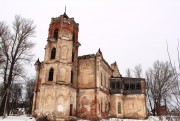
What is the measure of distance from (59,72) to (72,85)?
2.63m

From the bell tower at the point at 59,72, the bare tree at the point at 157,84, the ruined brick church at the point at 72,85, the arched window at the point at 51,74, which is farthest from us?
the bare tree at the point at 157,84

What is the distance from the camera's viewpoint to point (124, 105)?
1336 inches

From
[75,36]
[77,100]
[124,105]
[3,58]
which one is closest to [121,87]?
[124,105]

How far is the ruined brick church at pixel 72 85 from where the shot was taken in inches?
1030

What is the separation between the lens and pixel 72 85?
92.7 feet

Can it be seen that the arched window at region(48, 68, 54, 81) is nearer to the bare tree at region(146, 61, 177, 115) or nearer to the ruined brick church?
the ruined brick church

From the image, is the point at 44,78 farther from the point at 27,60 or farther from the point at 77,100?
the point at 77,100

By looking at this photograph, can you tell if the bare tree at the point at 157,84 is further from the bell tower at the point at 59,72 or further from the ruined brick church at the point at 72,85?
the bell tower at the point at 59,72

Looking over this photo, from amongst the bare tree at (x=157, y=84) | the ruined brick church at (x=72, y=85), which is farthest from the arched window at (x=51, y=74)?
the bare tree at (x=157, y=84)

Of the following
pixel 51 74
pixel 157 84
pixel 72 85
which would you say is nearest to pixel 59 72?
pixel 51 74

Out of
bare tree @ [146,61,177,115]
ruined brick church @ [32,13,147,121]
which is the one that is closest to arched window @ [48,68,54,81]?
ruined brick church @ [32,13,147,121]

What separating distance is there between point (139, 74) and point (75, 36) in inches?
891

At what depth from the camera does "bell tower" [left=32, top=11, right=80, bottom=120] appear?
84.6ft

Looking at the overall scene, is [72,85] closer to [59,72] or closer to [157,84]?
[59,72]
